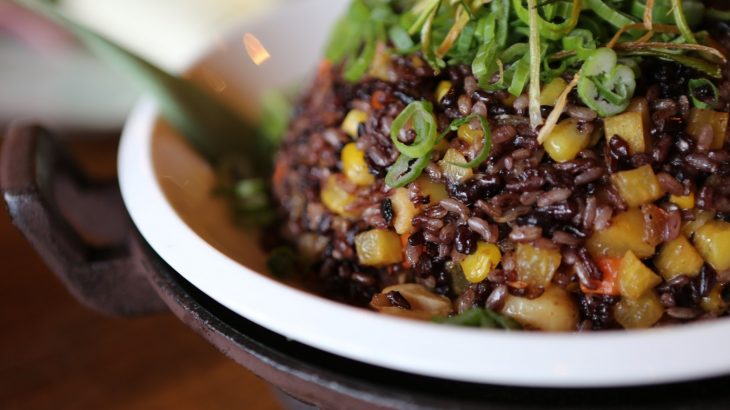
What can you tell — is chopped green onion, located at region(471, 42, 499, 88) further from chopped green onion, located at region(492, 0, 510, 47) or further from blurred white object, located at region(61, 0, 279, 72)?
blurred white object, located at region(61, 0, 279, 72)

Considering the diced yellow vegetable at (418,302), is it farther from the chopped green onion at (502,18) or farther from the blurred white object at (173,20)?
the blurred white object at (173,20)

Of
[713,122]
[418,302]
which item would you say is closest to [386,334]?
[418,302]

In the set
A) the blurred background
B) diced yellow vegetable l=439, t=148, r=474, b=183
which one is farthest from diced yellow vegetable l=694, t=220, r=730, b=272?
the blurred background

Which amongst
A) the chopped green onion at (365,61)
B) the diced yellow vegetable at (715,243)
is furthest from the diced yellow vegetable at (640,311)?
the chopped green onion at (365,61)

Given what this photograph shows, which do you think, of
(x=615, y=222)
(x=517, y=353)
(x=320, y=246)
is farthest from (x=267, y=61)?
(x=517, y=353)

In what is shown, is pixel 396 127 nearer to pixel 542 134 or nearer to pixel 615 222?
pixel 542 134
